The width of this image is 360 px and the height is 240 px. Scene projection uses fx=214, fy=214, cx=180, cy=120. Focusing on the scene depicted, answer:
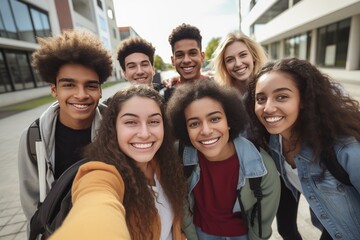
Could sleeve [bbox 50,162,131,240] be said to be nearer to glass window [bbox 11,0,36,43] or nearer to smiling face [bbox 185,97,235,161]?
smiling face [bbox 185,97,235,161]

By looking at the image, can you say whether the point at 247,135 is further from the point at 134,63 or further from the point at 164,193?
the point at 134,63

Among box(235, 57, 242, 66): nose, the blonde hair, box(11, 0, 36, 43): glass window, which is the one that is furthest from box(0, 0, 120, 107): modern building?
box(235, 57, 242, 66): nose

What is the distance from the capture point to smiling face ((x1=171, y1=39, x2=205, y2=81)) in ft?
9.95

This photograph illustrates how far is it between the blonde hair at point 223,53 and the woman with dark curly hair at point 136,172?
1669 mm

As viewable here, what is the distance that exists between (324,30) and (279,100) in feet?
60.2

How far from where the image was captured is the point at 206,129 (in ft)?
5.46

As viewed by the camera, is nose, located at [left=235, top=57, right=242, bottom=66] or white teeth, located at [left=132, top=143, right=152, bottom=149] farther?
nose, located at [left=235, top=57, right=242, bottom=66]

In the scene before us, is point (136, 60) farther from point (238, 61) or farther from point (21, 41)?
point (21, 41)

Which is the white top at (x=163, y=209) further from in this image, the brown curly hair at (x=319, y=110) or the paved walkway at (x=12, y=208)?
the paved walkway at (x=12, y=208)

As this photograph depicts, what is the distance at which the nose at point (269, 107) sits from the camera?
158 cm

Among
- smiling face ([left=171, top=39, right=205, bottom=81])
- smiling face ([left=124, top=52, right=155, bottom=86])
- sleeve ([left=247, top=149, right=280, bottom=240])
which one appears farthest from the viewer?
smiling face ([left=171, top=39, right=205, bottom=81])

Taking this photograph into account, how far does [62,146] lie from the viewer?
184cm

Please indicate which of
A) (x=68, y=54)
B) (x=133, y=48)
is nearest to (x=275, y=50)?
(x=133, y=48)

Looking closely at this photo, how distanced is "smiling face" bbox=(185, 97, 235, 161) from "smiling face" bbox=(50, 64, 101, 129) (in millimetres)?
846
